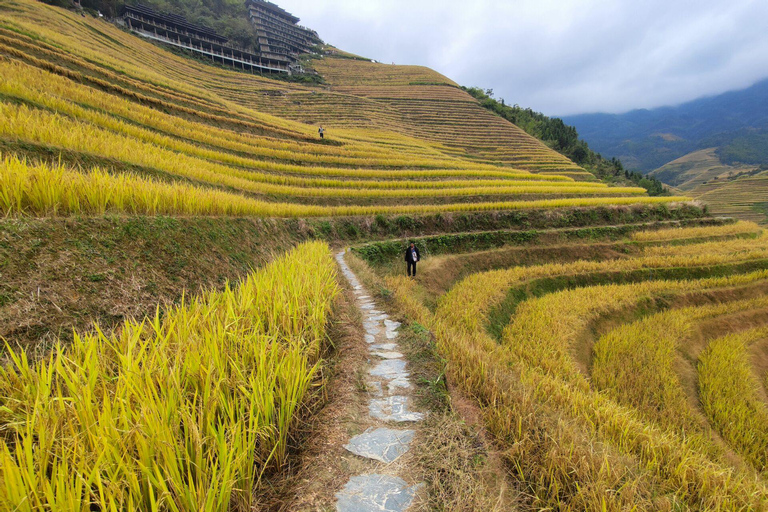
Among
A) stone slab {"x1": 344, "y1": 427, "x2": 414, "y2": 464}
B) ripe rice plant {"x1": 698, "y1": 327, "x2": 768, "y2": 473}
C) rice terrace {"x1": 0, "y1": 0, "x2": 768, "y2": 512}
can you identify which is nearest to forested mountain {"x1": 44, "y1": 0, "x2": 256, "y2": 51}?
rice terrace {"x1": 0, "y1": 0, "x2": 768, "y2": 512}

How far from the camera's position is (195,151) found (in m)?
12.8

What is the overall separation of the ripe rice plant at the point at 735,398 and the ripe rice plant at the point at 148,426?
27.9 ft

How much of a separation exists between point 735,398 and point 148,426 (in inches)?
442

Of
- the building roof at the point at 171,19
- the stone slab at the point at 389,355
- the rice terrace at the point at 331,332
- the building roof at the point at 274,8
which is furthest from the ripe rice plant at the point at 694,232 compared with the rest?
the building roof at the point at 274,8

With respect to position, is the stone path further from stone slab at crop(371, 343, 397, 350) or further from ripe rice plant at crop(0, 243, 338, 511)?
ripe rice plant at crop(0, 243, 338, 511)

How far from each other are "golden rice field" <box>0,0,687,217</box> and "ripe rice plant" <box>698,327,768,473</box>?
10.1 m

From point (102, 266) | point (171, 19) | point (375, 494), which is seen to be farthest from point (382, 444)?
point (171, 19)

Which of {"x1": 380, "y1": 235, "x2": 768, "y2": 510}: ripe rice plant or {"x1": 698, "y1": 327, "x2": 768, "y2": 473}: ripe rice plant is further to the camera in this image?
{"x1": 698, "y1": 327, "x2": 768, "y2": 473}: ripe rice plant

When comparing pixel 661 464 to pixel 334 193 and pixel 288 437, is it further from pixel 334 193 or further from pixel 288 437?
pixel 334 193

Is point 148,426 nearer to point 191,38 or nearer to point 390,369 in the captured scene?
point 390,369

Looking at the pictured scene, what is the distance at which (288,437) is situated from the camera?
1.90 metres

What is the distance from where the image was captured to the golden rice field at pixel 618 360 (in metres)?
1.95

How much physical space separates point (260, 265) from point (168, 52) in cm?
6257

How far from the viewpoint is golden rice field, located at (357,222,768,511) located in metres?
1.95
